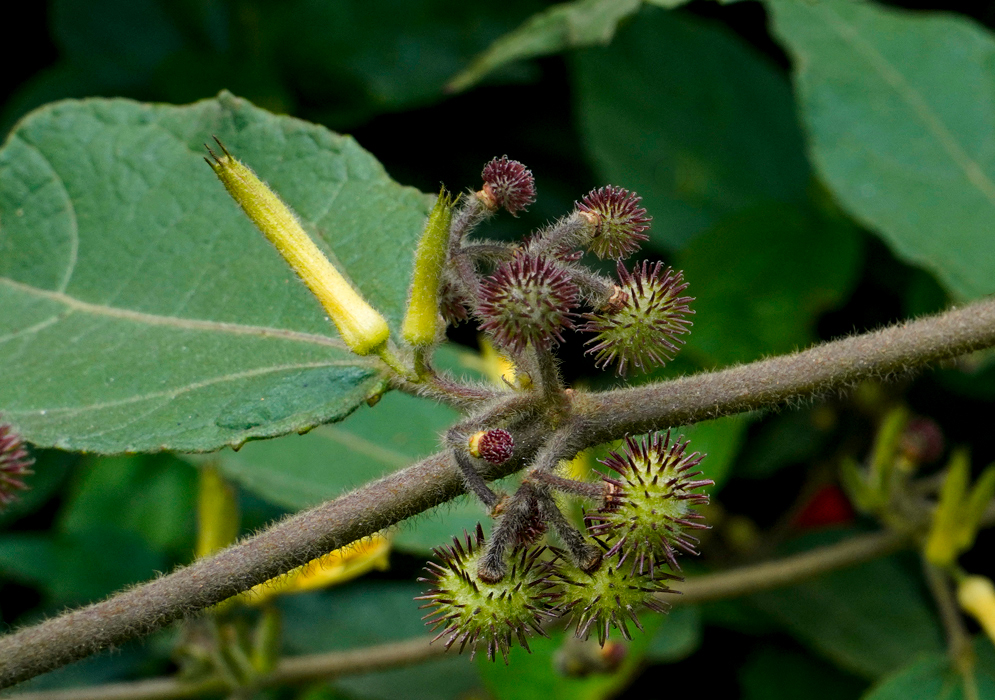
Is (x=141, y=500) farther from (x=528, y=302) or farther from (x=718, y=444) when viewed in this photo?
(x=528, y=302)

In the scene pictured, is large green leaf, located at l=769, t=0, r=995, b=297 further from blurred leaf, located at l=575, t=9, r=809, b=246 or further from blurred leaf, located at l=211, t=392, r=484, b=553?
blurred leaf, located at l=211, t=392, r=484, b=553

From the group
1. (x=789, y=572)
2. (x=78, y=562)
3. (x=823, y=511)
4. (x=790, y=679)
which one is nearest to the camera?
(x=789, y=572)

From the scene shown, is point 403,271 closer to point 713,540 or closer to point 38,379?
point 38,379

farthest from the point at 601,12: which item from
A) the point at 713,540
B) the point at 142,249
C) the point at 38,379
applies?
the point at 713,540

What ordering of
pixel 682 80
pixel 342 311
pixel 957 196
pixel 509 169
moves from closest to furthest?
pixel 342 311
pixel 509 169
pixel 957 196
pixel 682 80

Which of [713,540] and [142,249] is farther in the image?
[713,540]

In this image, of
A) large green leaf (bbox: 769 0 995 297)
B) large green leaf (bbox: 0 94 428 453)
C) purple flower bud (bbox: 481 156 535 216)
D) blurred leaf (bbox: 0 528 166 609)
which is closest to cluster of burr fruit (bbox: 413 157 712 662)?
purple flower bud (bbox: 481 156 535 216)

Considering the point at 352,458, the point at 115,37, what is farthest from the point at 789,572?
the point at 115,37
